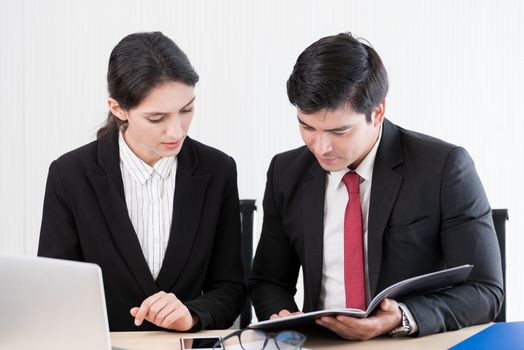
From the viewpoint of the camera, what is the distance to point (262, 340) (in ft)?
6.11

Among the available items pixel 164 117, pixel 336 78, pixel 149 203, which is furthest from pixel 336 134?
pixel 149 203

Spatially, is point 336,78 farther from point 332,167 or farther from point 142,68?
point 142,68

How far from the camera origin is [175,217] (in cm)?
229

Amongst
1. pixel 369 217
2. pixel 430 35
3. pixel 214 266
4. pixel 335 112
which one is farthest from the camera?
pixel 430 35

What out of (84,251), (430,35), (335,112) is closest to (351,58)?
(335,112)

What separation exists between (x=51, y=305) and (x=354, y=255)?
0.90 meters

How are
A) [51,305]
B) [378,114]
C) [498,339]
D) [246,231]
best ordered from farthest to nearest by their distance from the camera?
[246,231] → [378,114] → [498,339] → [51,305]

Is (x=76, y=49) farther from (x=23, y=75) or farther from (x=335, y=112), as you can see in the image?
(x=335, y=112)

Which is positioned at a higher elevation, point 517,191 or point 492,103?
point 492,103

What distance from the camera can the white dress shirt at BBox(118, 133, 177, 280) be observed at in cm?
229

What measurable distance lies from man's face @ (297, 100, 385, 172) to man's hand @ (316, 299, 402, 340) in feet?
1.34

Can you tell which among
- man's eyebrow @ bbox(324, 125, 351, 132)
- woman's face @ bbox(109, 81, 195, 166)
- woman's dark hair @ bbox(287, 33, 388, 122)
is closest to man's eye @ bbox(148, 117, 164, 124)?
woman's face @ bbox(109, 81, 195, 166)

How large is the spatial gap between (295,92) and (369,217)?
384mm

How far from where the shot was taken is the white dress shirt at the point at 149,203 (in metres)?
2.29
